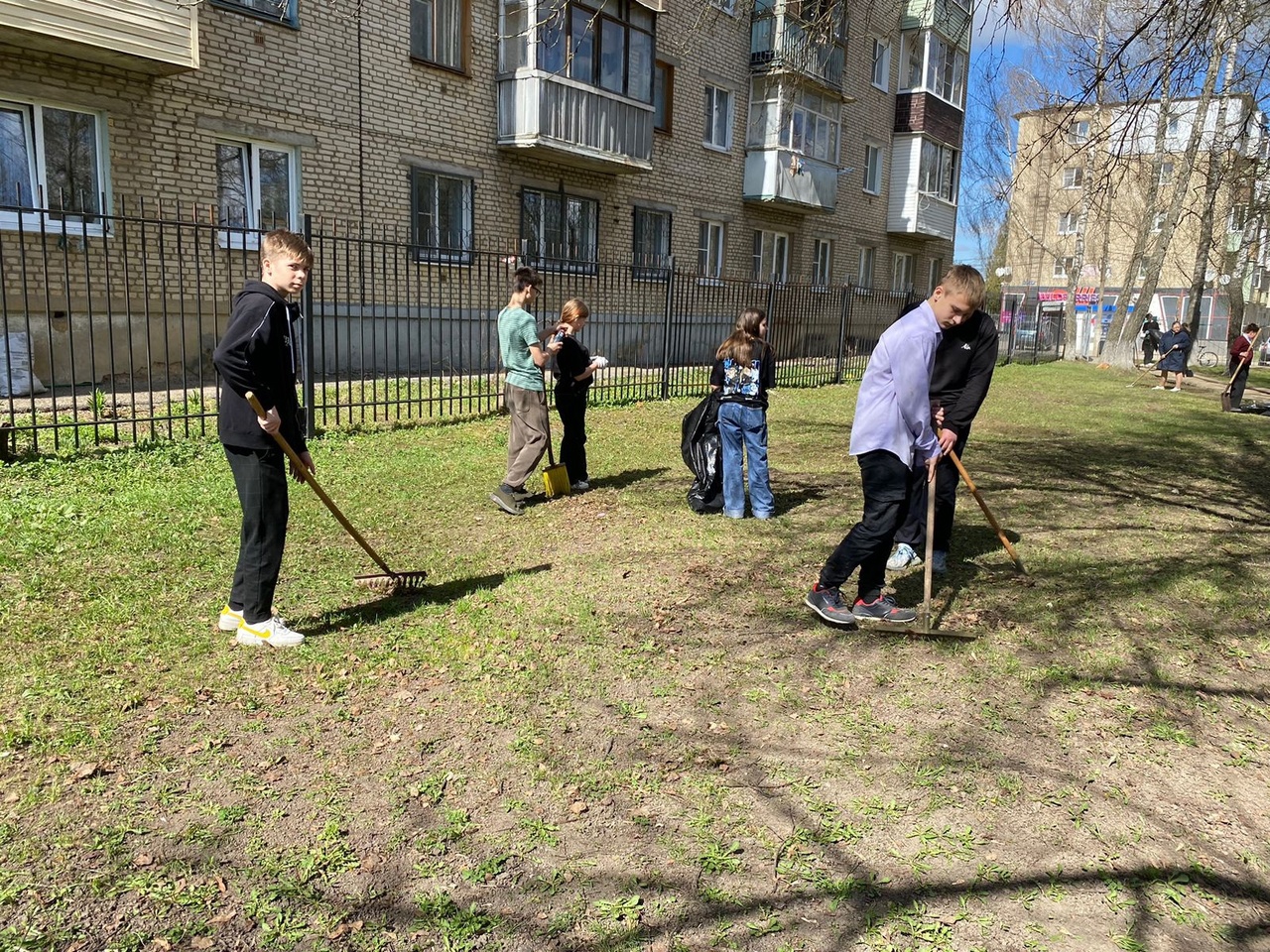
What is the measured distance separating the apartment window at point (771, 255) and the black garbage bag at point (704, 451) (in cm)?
1732

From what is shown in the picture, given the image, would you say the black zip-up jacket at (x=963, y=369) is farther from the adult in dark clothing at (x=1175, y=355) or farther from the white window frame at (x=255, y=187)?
the adult in dark clothing at (x=1175, y=355)

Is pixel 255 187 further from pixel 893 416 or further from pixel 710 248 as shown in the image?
pixel 893 416

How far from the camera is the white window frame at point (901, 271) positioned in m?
29.6

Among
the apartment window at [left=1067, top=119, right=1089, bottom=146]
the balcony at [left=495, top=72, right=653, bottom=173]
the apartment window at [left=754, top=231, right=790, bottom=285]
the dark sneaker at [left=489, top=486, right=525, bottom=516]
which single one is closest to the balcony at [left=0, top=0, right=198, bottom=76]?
the balcony at [left=495, top=72, right=653, bottom=173]

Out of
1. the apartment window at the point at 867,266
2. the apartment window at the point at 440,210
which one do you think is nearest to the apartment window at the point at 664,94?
the apartment window at the point at 440,210

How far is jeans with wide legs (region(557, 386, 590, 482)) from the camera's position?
7.21 metres

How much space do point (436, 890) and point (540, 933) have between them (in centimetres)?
35

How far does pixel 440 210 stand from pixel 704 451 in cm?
1095

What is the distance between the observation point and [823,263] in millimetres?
26250

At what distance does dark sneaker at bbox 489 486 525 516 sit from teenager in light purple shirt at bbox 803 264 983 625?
2865 mm

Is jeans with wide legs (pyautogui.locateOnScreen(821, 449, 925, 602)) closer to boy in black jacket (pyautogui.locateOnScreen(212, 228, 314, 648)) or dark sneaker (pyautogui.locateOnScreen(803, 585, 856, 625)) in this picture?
dark sneaker (pyautogui.locateOnScreen(803, 585, 856, 625))

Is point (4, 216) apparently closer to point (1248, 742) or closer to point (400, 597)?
point (400, 597)

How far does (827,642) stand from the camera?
14.6ft

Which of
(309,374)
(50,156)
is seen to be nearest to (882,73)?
(50,156)
